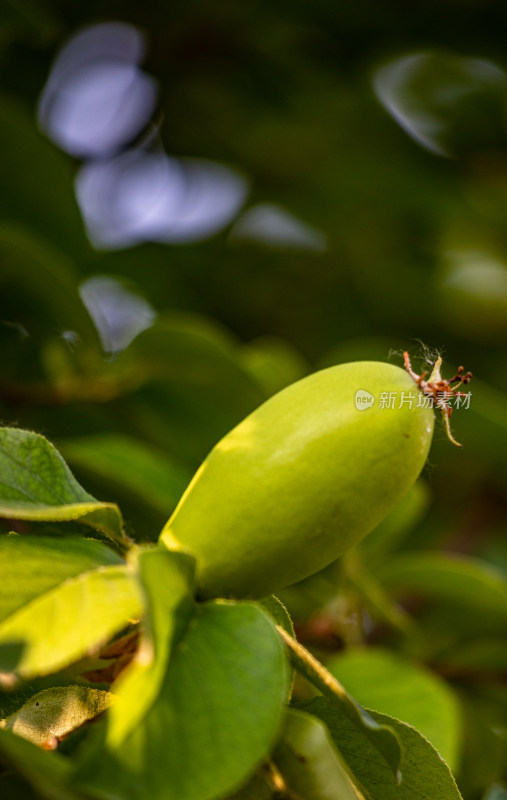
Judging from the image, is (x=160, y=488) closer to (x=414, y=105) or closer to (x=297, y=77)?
(x=297, y=77)

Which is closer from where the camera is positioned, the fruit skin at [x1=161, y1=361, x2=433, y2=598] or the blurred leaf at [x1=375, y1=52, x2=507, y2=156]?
the fruit skin at [x1=161, y1=361, x2=433, y2=598]

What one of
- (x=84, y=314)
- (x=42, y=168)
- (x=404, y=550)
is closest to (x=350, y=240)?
(x=404, y=550)

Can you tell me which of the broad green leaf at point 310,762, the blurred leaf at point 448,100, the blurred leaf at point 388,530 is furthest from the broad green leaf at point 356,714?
the blurred leaf at point 448,100

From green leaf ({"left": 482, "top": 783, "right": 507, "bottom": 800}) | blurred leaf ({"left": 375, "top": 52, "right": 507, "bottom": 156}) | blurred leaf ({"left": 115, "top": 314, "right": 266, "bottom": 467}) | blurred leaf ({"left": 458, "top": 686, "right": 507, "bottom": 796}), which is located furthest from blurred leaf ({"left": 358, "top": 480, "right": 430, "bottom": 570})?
blurred leaf ({"left": 375, "top": 52, "right": 507, "bottom": 156})

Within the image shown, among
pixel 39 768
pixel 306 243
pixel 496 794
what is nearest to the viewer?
pixel 39 768

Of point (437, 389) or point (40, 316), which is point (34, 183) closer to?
point (40, 316)

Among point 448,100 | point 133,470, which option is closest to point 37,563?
point 133,470

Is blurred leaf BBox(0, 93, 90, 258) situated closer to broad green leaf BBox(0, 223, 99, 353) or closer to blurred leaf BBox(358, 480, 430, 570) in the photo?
broad green leaf BBox(0, 223, 99, 353)
